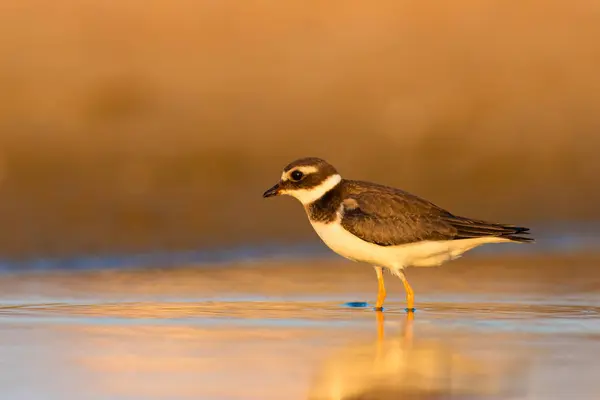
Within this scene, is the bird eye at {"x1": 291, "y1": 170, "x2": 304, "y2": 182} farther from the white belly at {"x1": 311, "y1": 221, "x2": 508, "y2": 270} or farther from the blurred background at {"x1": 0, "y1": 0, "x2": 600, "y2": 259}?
the blurred background at {"x1": 0, "y1": 0, "x2": 600, "y2": 259}

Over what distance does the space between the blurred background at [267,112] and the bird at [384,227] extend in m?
3.53

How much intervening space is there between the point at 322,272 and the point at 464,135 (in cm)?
642

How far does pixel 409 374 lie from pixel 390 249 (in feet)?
A: 12.9

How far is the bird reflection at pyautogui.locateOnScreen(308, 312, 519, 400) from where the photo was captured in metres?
8.26

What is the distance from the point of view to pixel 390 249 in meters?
12.8

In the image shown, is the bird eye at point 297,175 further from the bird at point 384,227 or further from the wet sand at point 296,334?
the wet sand at point 296,334

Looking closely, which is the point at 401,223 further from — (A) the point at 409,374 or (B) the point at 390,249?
(A) the point at 409,374

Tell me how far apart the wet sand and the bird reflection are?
0.01m

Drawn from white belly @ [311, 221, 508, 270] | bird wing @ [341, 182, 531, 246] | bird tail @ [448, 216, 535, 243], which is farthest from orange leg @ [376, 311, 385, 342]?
bird tail @ [448, 216, 535, 243]

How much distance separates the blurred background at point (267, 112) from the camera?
56.7 ft

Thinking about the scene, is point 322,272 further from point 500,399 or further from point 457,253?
point 500,399

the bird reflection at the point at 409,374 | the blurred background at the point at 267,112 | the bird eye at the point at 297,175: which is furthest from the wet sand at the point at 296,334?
the blurred background at the point at 267,112

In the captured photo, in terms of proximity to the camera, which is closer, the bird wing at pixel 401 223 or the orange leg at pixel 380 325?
the orange leg at pixel 380 325

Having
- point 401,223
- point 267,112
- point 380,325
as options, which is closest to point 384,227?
point 401,223
